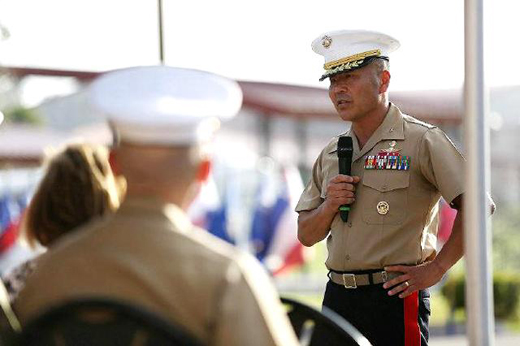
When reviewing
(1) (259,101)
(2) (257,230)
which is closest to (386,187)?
(2) (257,230)

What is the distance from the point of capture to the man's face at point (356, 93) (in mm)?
3879

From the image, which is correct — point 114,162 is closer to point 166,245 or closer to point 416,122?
point 166,245

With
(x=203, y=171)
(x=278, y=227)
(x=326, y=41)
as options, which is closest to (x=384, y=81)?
(x=326, y=41)

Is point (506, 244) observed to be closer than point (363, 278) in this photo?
No

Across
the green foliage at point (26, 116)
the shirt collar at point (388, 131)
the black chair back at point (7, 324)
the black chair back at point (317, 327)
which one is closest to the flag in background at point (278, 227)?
the shirt collar at point (388, 131)

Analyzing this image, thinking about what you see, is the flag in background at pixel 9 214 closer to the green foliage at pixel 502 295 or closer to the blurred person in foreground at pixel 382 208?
the green foliage at pixel 502 295

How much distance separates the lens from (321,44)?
4113 mm

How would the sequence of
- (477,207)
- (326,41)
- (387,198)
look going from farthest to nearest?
1. (326,41)
2. (387,198)
3. (477,207)

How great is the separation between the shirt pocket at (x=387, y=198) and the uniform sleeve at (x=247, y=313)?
181 cm

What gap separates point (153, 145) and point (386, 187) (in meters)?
1.85

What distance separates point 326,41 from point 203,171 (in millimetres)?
2046

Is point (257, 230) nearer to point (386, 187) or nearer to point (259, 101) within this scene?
point (259, 101)

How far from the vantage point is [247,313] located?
6.45ft

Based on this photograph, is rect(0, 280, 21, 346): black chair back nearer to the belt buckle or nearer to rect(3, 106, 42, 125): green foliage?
the belt buckle
